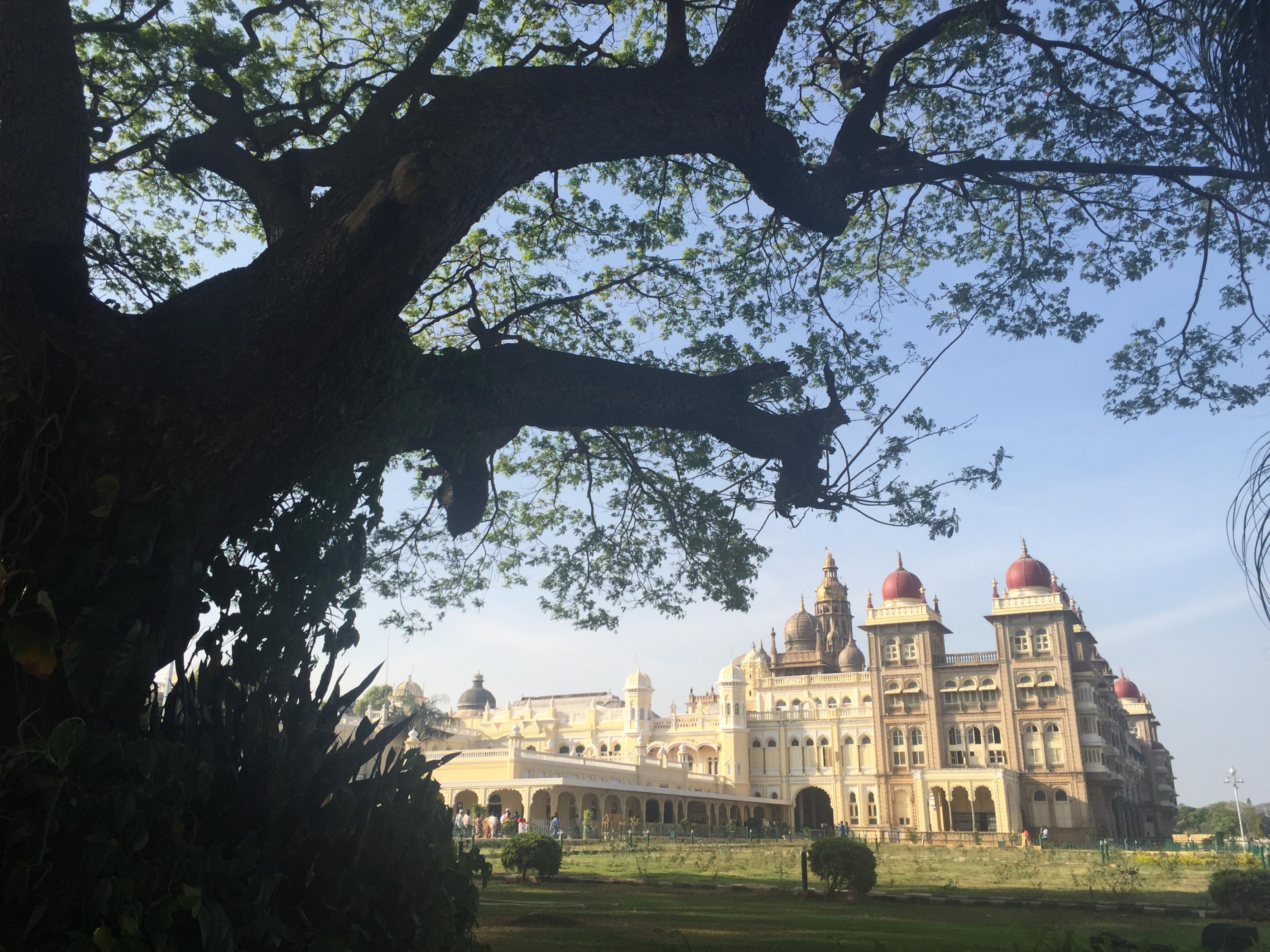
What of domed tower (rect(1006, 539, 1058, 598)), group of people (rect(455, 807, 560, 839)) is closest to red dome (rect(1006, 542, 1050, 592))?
domed tower (rect(1006, 539, 1058, 598))

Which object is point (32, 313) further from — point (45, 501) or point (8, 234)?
point (45, 501)

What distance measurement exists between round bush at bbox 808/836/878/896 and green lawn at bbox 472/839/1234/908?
131 centimetres

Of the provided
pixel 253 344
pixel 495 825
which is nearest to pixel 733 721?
pixel 495 825

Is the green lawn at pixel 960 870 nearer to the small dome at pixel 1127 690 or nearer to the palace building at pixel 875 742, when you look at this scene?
the palace building at pixel 875 742

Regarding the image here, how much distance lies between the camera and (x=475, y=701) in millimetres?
66188

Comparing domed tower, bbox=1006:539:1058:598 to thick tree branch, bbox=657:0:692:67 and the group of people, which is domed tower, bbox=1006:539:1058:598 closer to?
the group of people

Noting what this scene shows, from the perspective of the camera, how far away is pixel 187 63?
783 cm

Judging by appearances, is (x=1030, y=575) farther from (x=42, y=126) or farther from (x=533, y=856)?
(x=42, y=126)

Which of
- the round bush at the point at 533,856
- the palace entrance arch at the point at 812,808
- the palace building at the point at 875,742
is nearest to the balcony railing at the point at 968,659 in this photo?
the palace building at the point at 875,742

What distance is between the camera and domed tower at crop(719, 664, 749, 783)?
56094mm

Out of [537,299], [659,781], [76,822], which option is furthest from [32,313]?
[659,781]

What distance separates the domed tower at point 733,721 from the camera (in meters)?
56.1

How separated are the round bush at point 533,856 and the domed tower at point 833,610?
5400 centimetres

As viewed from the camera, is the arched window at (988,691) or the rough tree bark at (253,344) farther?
the arched window at (988,691)
